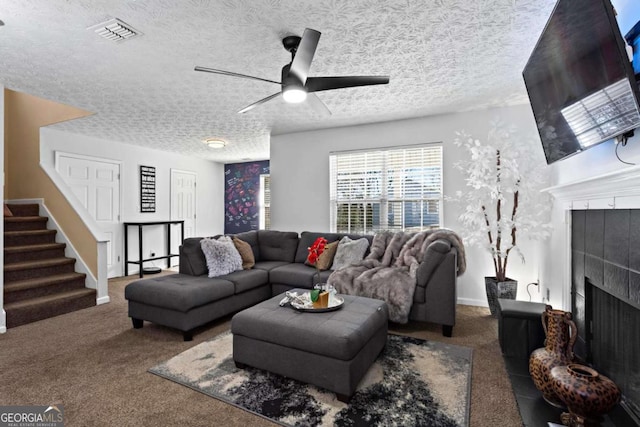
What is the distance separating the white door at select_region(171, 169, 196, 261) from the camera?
6.74m

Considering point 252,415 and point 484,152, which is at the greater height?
point 484,152

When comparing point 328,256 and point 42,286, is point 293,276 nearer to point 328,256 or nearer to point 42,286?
point 328,256

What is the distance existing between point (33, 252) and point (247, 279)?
2.92 metres

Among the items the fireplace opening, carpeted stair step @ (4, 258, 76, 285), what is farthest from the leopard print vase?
carpeted stair step @ (4, 258, 76, 285)

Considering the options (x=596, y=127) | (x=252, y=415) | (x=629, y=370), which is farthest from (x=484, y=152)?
(x=252, y=415)

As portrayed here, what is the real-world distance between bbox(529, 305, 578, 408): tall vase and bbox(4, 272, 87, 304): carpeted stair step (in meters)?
4.88

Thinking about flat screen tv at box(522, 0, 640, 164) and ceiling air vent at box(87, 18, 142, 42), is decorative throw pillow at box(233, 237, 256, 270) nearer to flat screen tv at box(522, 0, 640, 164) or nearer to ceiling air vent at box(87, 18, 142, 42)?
ceiling air vent at box(87, 18, 142, 42)

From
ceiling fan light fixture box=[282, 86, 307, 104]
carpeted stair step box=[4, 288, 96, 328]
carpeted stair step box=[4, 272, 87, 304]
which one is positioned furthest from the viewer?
carpeted stair step box=[4, 272, 87, 304]

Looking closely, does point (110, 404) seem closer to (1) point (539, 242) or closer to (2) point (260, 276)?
(2) point (260, 276)

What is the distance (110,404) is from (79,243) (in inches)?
125

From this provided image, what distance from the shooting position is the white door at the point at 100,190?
5021 mm

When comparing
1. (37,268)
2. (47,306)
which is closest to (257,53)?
(47,306)

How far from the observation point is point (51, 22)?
6.95ft

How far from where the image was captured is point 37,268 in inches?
153
